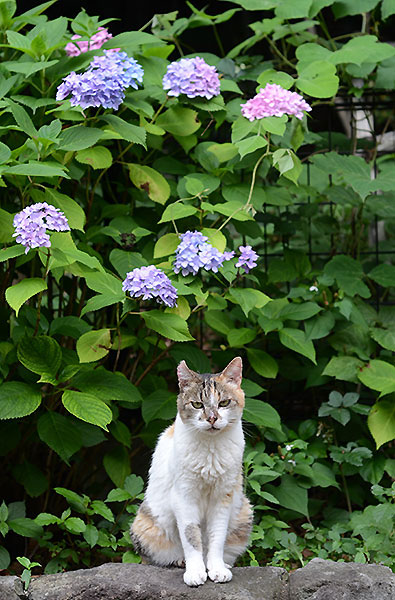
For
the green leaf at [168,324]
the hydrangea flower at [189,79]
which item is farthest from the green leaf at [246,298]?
the hydrangea flower at [189,79]

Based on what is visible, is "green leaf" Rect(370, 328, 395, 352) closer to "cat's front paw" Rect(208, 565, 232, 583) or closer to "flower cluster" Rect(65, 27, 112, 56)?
"cat's front paw" Rect(208, 565, 232, 583)

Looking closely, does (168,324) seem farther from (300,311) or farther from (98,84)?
(98,84)

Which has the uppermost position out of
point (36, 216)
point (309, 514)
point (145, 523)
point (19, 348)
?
point (36, 216)

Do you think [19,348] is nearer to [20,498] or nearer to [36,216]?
[36,216]

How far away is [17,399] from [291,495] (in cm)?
118

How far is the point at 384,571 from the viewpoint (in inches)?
95.0

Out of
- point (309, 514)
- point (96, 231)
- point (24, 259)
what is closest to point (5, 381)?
point (24, 259)

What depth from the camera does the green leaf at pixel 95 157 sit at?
10.0 feet

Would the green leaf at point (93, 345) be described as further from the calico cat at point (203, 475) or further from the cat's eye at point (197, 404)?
the cat's eye at point (197, 404)

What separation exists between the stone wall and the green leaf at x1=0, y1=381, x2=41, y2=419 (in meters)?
0.58

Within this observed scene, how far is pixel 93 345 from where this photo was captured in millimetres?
2885

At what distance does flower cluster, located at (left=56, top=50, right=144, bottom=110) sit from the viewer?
9.46 feet

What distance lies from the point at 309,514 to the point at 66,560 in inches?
42.4

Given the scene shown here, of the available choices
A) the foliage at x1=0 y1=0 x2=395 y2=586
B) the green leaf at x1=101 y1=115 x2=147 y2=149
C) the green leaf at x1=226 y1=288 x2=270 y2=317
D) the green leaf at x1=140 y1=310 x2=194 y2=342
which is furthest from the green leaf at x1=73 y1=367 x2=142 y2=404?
the green leaf at x1=101 y1=115 x2=147 y2=149
